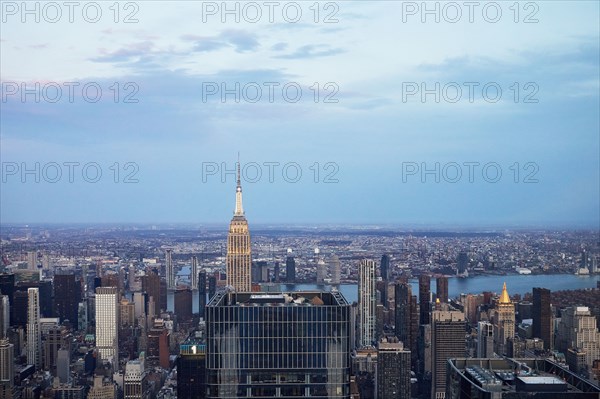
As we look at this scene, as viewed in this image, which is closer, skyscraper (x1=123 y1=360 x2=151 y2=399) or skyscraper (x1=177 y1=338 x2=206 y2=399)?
skyscraper (x1=177 y1=338 x2=206 y2=399)

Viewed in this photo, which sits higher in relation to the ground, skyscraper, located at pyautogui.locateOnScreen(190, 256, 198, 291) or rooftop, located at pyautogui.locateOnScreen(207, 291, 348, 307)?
rooftop, located at pyautogui.locateOnScreen(207, 291, 348, 307)

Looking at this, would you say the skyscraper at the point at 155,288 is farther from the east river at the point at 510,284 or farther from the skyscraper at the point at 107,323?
the east river at the point at 510,284

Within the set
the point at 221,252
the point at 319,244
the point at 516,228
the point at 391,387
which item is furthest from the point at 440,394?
the point at 221,252

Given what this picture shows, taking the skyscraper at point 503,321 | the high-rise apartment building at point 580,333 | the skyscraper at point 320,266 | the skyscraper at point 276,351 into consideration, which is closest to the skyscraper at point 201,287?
the skyscraper at point 320,266

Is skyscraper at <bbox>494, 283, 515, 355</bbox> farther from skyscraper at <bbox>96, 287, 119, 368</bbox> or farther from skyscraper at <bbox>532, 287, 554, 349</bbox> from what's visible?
skyscraper at <bbox>96, 287, 119, 368</bbox>

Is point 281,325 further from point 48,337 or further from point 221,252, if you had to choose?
point 221,252

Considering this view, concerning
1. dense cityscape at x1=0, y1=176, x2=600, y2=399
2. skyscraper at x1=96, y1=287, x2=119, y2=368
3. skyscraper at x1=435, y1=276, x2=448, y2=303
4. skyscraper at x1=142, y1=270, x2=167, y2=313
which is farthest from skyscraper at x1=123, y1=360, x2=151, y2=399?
skyscraper at x1=435, y1=276, x2=448, y2=303
